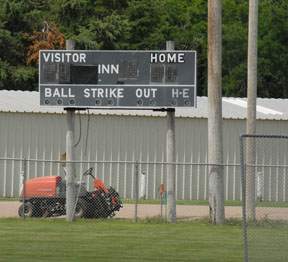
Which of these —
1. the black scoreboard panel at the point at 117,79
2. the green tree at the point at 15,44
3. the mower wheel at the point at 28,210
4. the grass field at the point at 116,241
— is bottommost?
the grass field at the point at 116,241

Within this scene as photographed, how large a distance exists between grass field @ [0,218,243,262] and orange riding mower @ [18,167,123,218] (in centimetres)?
60

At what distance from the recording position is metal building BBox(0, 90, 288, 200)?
2958 centimetres

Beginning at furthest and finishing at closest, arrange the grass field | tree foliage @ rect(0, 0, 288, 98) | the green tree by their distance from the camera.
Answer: tree foliage @ rect(0, 0, 288, 98)
the green tree
the grass field

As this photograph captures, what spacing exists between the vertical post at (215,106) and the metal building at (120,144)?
8.89 meters

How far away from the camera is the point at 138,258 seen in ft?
49.0

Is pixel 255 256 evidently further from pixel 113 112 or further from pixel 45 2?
→ pixel 45 2

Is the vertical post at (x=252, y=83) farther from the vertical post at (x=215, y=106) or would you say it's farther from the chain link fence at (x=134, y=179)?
the chain link fence at (x=134, y=179)

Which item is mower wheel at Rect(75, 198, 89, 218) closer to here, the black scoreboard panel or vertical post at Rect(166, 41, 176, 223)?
vertical post at Rect(166, 41, 176, 223)

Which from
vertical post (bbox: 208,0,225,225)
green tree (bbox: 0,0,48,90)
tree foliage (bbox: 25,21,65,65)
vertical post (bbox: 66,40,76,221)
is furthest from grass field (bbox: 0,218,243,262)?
tree foliage (bbox: 25,21,65,65)

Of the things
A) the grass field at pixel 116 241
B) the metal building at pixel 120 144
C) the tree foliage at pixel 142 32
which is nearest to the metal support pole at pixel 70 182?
the grass field at pixel 116 241

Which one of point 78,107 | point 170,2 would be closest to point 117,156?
point 78,107

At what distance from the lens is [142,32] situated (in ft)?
182

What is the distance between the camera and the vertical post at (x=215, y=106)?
20.3 metres

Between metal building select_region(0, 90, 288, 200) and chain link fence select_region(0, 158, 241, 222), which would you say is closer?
chain link fence select_region(0, 158, 241, 222)
